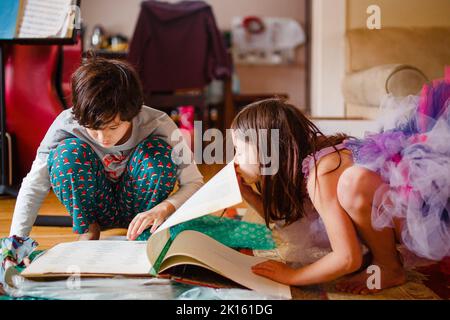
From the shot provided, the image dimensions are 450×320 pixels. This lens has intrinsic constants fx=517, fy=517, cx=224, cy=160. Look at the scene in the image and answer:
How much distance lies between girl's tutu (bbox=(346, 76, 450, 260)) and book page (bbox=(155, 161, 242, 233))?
171mm

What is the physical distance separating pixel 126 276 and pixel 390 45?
0.74 metres

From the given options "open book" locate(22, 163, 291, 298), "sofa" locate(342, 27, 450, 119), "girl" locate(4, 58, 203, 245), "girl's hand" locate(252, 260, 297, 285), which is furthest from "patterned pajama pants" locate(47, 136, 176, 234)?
"sofa" locate(342, 27, 450, 119)

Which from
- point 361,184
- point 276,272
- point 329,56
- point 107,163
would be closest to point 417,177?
point 361,184

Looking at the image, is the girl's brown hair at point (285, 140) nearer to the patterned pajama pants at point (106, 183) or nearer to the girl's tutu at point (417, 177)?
the girl's tutu at point (417, 177)

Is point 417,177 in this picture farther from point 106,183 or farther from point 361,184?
point 106,183

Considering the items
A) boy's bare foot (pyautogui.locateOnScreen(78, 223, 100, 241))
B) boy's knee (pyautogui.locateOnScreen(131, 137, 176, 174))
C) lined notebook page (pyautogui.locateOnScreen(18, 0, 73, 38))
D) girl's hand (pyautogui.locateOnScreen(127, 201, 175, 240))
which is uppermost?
lined notebook page (pyautogui.locateOnScreen(18, 0, 73, 38))

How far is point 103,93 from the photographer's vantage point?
2.38 ft

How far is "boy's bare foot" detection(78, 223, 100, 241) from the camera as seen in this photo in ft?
2.53

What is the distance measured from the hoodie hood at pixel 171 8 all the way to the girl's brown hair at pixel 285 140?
56 cm

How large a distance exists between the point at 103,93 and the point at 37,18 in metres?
0.17

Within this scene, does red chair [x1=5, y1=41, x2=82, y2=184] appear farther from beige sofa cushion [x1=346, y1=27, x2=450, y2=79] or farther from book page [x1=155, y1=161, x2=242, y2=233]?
beige sofa cushion [x1=346, y1=27, x2=450, y2=79]

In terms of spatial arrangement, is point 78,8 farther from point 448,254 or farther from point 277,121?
point 448,254

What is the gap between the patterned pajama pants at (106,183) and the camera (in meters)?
0.78

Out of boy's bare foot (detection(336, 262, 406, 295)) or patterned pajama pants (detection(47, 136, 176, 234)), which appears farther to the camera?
patterned pajama pants (detection(47, 136, 176, 234))
